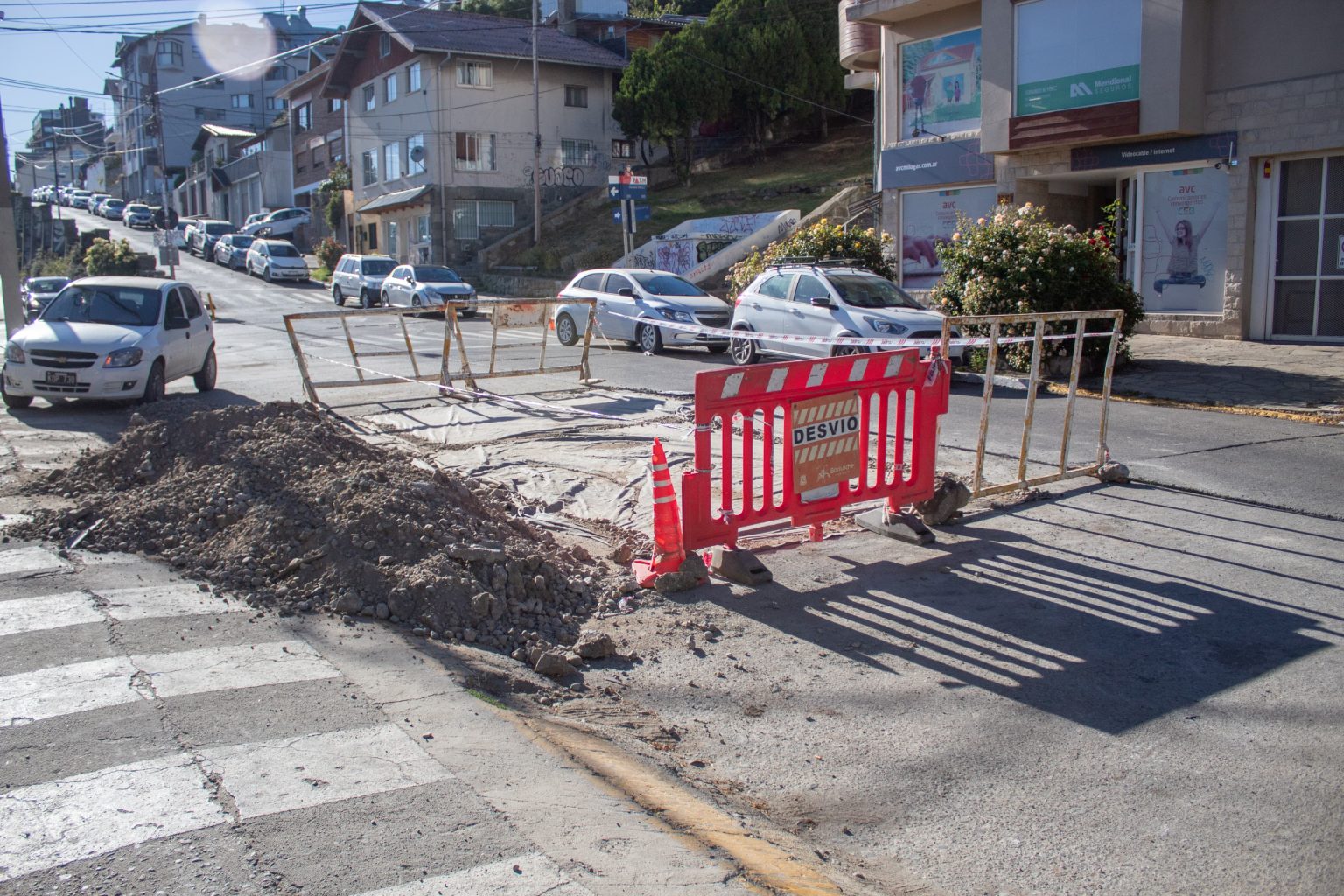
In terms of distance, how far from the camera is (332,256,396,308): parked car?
114 ft

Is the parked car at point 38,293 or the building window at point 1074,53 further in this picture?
the parked car at point 38,293

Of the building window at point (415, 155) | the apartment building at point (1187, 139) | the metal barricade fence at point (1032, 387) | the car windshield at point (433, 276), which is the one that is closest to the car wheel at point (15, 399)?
the metal barricade fence at point (1032, 387)

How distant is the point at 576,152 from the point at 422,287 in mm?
19550

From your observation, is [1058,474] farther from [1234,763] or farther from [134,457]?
[134,457]

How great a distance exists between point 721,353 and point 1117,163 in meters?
8.36

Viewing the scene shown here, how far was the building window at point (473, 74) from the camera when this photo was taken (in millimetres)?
45094

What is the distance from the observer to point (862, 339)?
1466cm

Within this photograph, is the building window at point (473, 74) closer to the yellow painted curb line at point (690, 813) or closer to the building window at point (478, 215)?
the building window at point (478, 215)

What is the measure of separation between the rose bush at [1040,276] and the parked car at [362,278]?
2251 centimetres

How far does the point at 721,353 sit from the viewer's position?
66.4ft

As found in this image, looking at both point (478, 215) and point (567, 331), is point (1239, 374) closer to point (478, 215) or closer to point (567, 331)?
point (567, 331)

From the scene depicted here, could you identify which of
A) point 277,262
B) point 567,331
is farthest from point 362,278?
point 567,331

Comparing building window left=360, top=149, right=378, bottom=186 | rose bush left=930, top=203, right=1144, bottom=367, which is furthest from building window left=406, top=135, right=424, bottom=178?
rose bush left=930, top=203, right=1144, bottom=367

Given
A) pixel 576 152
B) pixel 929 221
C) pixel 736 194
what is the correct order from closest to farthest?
pixel 929 221, pixel 736 194, pixel 576 152
